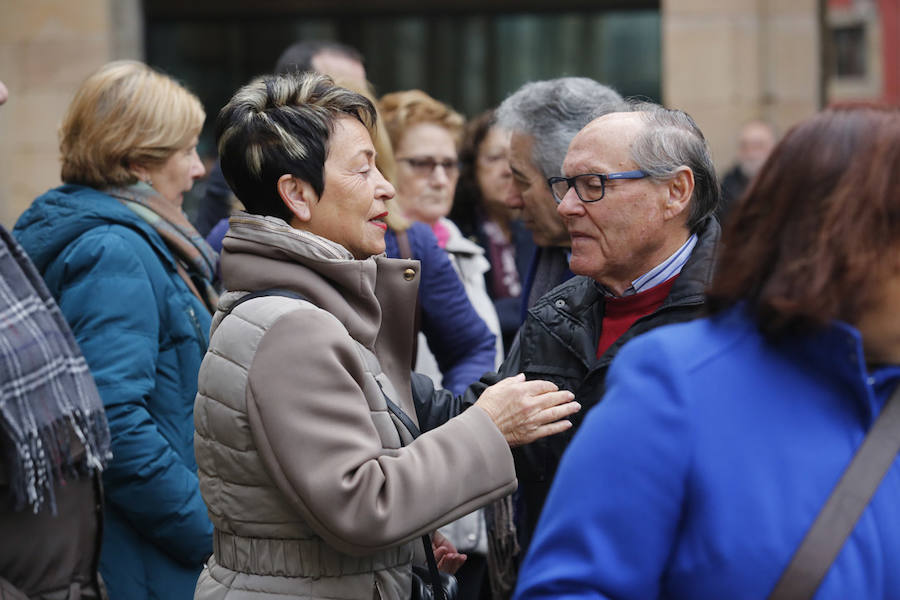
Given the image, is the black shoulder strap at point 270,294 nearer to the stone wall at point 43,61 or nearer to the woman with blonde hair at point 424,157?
the woman with blonde hair at point 424,157

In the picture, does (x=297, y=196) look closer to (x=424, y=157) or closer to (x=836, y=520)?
(x=836, y=520)

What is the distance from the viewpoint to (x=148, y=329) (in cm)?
308

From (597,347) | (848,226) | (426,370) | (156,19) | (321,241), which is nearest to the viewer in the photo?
(848,226)

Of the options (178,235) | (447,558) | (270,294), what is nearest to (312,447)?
(270,294)

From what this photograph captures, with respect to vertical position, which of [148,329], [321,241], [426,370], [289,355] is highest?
[321,241]

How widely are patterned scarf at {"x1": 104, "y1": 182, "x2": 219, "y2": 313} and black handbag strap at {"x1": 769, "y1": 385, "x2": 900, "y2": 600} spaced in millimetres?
2180

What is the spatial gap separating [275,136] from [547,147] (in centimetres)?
126

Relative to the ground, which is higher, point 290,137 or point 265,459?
point 290,137

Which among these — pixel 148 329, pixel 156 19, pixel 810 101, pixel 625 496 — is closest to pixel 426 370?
pixel 148 329

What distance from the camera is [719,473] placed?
1608 mm

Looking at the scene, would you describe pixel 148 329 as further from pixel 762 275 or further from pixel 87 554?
pixel 762 275

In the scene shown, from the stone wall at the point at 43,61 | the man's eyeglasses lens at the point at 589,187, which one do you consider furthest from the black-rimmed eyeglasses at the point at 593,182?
the stone wall at the point at 43,61

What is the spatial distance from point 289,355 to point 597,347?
88cm

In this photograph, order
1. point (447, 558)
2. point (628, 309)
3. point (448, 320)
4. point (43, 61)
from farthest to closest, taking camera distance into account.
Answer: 1. point (43, 61)
2. point (448, 320)
3. point (628, 309)
4. point (447, 558)
